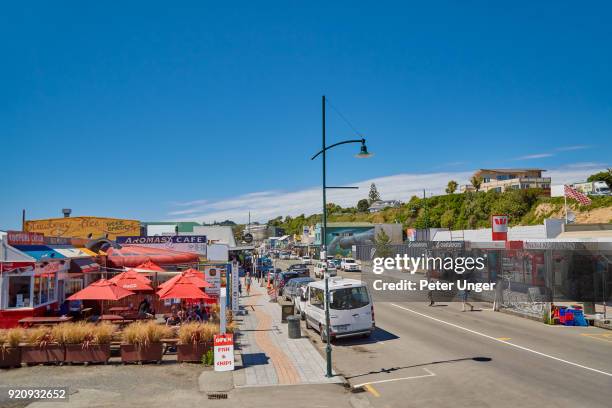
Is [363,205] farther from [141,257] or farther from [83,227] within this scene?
[141,257]

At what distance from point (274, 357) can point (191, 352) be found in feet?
9.33

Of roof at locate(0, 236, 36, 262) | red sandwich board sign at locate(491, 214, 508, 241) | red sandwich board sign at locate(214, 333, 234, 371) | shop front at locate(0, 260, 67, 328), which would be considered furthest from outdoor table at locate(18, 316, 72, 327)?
red sandwich board sign at locate(491, 214, 508, 241)

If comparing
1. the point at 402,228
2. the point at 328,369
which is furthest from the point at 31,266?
the point at 402,228

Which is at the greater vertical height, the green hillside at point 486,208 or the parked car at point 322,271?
the green hillside at point 486,208

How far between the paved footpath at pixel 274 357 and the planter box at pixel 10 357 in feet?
21.2

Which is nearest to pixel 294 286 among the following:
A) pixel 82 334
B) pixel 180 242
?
pixel 180 242

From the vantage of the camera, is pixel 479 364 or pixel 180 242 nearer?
pixel 479 364

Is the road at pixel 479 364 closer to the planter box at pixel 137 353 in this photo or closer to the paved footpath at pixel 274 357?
the paved footpath at pixel 274 357

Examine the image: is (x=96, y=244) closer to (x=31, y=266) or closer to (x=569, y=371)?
(x=31, y=266)

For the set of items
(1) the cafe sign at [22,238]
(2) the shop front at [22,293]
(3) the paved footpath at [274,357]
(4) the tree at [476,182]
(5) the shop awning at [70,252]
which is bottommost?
(3) the paved footpath at [274,357]

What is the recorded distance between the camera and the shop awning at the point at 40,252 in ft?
65.5

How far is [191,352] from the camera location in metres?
14.8

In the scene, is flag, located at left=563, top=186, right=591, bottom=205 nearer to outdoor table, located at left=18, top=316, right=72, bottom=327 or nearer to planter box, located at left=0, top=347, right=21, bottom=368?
outdoor table, located at left=18, top=316, right=72, bottom=327

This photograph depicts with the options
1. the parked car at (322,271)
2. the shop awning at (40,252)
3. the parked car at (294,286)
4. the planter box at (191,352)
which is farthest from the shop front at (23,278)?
the parked car at (294,286)
